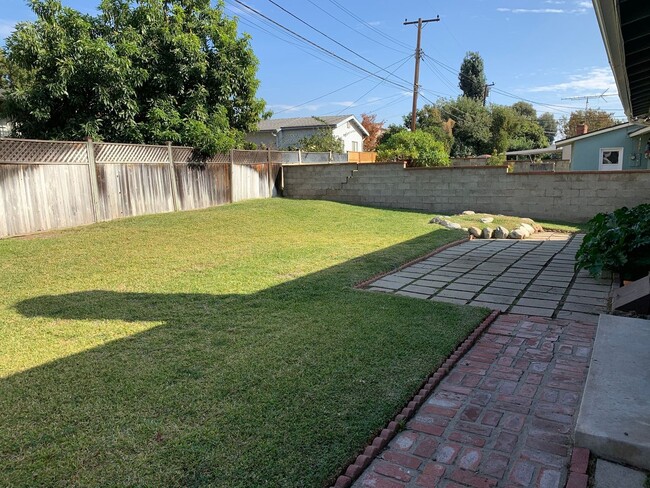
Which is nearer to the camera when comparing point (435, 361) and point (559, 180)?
point (435, 361)

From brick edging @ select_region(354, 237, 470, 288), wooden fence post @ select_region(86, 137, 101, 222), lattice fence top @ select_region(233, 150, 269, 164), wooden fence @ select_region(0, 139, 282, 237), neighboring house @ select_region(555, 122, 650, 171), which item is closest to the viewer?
brick edging @ select_region(354, 237, 470, 288)

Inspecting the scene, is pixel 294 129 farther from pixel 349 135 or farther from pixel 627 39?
pixel 627 39

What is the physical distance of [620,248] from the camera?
197 inches

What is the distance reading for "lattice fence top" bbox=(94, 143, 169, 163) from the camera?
29.5 ft

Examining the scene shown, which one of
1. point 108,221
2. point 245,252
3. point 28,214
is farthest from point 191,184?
point 245,252

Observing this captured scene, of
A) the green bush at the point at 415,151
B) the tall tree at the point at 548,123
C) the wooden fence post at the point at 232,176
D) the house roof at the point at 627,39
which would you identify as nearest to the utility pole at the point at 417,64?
the green bush at the point at 415,151

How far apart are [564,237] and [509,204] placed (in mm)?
2726

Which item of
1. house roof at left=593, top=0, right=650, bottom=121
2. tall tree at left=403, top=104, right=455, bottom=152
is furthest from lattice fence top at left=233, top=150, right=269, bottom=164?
tall tree at left=403, top=104, right=455, bottom=152

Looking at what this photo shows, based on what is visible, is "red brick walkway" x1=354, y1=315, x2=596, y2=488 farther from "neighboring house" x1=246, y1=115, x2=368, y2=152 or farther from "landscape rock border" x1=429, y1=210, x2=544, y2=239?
"neighboring house" x1=246, y1=115, x2=368, y2=152

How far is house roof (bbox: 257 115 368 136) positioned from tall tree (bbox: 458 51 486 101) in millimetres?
21030

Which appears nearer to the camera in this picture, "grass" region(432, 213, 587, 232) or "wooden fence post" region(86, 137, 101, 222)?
"wooden fence post" region(86, 137, 101, 222)

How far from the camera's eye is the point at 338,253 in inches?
269

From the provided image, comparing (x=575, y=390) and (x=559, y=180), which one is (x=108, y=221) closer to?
(x=575, y=390)

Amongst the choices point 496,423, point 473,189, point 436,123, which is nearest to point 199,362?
point 496,423
